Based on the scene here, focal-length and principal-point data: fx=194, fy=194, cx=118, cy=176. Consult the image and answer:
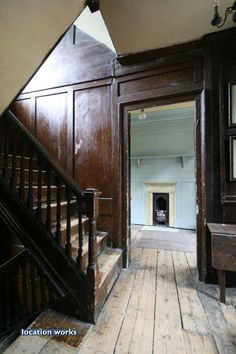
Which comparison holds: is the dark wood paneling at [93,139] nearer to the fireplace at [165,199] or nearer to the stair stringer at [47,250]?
the stair stringer at [47,250]

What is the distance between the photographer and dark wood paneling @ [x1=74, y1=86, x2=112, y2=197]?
8.79 ft

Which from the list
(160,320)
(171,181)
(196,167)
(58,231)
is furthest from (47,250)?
(171,181)

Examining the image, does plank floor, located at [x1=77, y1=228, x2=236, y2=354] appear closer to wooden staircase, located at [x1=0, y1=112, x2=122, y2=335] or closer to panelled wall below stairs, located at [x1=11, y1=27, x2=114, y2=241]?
wooden staircase, located at [x1=0, y1=112, x2=122, y2=335]

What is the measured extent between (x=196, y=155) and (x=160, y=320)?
170 centimetres

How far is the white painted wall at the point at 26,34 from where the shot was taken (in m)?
1.04

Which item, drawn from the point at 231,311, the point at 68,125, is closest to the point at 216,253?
the point at 231,311

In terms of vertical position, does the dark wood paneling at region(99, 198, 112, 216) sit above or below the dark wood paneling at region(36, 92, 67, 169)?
below

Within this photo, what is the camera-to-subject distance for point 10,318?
78.2 inches

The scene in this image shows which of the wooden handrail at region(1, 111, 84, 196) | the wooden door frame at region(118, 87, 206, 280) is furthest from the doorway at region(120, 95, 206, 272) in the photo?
the wooden handrail at region(1, 111, 84, 196)

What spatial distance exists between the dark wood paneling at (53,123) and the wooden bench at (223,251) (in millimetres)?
2155

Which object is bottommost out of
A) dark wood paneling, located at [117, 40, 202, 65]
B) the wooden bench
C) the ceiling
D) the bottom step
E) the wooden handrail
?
the bottom step

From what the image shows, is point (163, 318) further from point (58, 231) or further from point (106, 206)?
point (106, 206)

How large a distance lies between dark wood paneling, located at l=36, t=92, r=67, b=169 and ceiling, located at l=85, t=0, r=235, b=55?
1.17m

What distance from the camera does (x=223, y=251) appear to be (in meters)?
1.80
